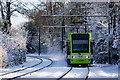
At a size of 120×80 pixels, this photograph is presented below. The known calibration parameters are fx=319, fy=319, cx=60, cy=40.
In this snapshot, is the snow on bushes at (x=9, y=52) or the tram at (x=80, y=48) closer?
the snow on bushes at (x=9, y=52)

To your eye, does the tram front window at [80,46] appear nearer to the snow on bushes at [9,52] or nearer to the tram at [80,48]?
the tram at [80,48]

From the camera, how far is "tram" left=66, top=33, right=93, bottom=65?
25828 millimetres

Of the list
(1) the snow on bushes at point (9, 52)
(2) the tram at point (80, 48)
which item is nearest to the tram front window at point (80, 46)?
(2) the tram at point (80, 48)

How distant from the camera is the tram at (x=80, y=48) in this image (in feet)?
84.7

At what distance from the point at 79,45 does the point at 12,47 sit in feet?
20.7

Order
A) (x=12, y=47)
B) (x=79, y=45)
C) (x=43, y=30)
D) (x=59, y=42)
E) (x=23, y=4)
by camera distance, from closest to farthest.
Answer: (x=79, y=45) → (x=12, y=47) → (x=23, y=4) → (x=59, y=42) → (x=43, y=30)

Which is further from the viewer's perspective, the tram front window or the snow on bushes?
the tram front window

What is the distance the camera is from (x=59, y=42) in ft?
195

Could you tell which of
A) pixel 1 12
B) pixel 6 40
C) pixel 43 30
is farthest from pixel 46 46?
pixel 6 40

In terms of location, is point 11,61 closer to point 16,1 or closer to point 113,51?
point 113,51

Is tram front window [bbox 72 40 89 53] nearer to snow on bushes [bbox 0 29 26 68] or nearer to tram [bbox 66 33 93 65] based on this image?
tram [bbox 66 33 93 65]

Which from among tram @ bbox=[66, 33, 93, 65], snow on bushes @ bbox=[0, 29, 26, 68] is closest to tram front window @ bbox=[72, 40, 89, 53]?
→ tram @ bbox=[66, 33, 93, 65]

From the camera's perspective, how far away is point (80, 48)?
2588cm

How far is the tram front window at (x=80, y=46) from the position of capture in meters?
25.8
